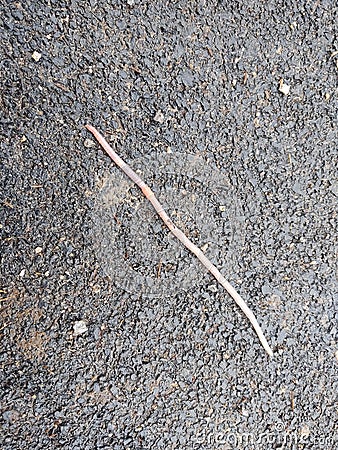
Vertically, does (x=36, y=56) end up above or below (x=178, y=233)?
above

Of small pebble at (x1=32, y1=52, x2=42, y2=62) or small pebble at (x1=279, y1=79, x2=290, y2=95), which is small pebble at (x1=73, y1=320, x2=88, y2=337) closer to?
small pebble at (x1=32, y1=52, x2=42, y2=62)

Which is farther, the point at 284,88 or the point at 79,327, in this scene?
the point at 284,88

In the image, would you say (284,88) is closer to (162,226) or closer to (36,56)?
(162,226)

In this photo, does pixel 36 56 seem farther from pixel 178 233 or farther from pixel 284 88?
pixel 284 88

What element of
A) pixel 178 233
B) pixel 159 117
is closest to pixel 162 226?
pixel 178 233

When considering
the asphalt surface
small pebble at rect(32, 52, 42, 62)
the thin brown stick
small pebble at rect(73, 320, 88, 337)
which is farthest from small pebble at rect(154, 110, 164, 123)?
small pebble at rect(73, 320, 88, 337)

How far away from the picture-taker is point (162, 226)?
199 centimetres

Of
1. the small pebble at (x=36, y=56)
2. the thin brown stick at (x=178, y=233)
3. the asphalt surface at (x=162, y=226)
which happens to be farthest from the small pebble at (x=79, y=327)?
the small pebble at (x=36, y=56)

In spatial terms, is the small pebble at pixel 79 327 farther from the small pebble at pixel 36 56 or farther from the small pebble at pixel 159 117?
the small pebble at pixel 36 56

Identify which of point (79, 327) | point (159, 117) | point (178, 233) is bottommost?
point (79, 327)

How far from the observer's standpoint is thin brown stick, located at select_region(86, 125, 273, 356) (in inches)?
77.0

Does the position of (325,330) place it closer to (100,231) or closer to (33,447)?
(100,231)

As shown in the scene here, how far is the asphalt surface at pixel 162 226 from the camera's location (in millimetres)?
1912

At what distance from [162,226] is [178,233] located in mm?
73
